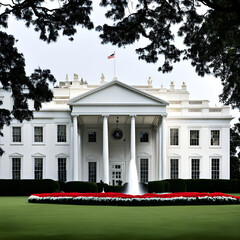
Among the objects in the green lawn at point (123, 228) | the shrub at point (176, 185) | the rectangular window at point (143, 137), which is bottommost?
the shrub at point (176, 185)

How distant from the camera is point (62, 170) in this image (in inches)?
1991

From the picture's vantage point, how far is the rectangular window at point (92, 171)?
5162cm

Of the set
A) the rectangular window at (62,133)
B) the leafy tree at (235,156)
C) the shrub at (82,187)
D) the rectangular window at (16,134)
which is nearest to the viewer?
the shrub at (82,187)

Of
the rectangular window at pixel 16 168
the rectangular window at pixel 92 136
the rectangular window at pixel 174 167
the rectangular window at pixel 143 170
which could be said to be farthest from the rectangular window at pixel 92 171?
Answer: the rectangular window at pixel 174 167

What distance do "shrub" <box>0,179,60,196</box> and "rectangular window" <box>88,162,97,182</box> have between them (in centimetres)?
1150

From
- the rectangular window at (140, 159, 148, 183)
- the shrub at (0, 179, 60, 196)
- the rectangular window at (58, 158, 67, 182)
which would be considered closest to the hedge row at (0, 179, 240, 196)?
the shrub at (0, 179, 60, 196)

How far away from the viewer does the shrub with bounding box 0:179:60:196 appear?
39312 mm

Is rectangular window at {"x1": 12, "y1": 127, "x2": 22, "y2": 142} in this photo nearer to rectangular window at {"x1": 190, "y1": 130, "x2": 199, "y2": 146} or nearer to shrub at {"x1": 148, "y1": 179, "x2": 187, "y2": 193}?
shrub at {"x1": 148, "y1": 179, "x2": 187, "y2": 193}

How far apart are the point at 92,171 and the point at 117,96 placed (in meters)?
9.63

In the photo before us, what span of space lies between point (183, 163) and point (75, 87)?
1545 centimetres

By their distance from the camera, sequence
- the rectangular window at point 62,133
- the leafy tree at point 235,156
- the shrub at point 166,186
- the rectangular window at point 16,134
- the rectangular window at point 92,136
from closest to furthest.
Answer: the shrub at point 166,186 → the rectangular window at point 16,134 → the rectangular window at point 62,133 → the rectangular window at point 92,136 → the leafy tree at point 235,156

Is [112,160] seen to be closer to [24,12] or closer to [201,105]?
[201,105]

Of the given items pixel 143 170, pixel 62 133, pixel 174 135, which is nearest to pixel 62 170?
pixel 62 133

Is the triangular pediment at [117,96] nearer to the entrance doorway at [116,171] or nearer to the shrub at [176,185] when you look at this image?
the shrub at [176,185]
